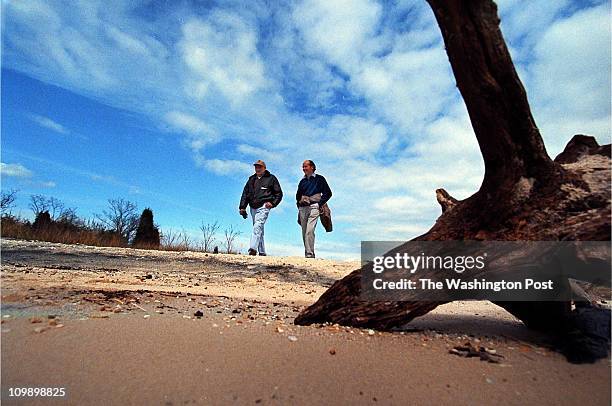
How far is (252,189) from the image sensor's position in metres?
11.2

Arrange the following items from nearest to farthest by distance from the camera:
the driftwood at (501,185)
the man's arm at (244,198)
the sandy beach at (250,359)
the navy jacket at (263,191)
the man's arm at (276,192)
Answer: the sandy beach at (250,359) → the driftwood at (501,185) → the navy jacket at (263,191) → the man's arm at (276,192) → the man's arm at (244,198)

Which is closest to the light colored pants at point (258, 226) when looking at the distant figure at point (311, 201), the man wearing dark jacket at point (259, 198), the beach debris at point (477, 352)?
the man wearing dark jacket at point (259, 198)

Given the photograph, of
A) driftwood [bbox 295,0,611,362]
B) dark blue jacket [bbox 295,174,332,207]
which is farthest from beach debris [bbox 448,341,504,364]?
dark blue jacket [bbox 295,174,332,207]

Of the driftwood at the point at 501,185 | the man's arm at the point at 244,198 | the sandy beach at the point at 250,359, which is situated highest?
the man's arm at the point at 244,198

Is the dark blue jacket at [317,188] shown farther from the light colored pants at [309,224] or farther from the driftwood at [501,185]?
the driftwood at [501,185]

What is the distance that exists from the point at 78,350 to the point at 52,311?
92 centimetres

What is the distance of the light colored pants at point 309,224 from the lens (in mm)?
10546

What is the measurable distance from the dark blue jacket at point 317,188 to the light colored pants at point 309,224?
0.28 meters

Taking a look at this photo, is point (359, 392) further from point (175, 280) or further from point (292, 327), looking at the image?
point (175, 280)

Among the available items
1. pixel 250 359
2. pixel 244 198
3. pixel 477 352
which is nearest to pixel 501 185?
pixel 477 352

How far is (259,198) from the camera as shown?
10828mm

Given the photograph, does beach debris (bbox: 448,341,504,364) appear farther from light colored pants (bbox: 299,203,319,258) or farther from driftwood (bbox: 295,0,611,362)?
light colored pants (bbox: 299,203,319,258)

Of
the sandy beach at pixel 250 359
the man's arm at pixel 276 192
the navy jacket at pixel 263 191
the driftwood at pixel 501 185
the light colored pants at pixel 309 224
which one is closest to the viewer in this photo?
the sandy beach at pixel 250 359

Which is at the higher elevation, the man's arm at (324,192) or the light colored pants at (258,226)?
the man's arm at (324,192)
